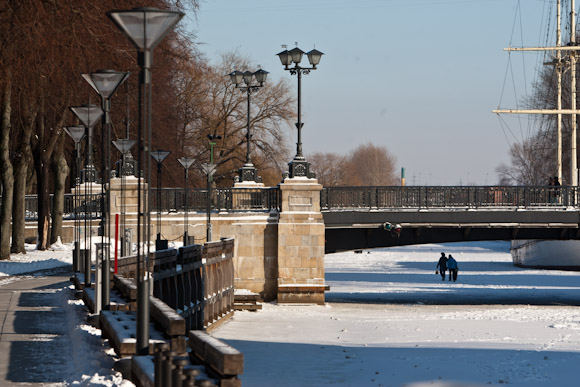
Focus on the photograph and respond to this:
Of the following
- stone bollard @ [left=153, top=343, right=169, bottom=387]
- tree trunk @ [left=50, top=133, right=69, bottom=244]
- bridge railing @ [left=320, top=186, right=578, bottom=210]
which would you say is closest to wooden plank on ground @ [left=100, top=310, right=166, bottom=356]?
stone bollard @ [left=153, top=343, right=169, bottom=387]

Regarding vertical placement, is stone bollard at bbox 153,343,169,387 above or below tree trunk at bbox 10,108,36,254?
below

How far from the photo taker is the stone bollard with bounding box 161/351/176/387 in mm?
9141

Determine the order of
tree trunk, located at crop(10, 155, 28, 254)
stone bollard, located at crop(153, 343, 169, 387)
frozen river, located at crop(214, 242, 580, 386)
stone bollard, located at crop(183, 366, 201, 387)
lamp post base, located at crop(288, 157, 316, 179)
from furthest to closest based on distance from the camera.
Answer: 1. lamp post base, located at crop(288, 157, 316, 179)
2. tree trunk, located at crop(10, 155, 28, 254)
3. frozen river, located at crop(214, 242, 580, 386)
4. stone bollard, located at crop(153, 343, 169, 387)
5. stone bollard, located at crop(183, 366, 201, 387)

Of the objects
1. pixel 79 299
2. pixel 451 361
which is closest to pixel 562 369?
pixel 451 361

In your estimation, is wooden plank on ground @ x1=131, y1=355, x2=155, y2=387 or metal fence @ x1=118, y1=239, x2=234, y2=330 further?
metal fence @ x1=118, y1=239, x2=234, y2=330

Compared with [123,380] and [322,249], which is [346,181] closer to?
[322,249]

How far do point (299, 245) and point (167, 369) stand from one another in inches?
1221

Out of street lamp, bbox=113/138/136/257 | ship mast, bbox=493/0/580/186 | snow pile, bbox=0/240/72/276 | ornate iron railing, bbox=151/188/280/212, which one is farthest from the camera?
ship mast, bbox=493/0/580/186

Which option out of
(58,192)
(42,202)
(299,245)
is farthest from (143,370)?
(58,192)

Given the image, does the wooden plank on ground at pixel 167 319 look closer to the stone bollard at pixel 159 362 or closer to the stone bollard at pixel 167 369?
the stone bollard at pixel 159 362

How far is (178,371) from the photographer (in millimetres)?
8938

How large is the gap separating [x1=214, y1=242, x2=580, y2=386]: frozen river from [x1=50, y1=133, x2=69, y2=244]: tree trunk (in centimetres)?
A: 1027

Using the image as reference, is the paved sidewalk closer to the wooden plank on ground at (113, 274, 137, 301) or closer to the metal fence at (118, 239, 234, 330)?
the wooden plank on ground at (113, 274, 137, 301)

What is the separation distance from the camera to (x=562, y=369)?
25453 mm
